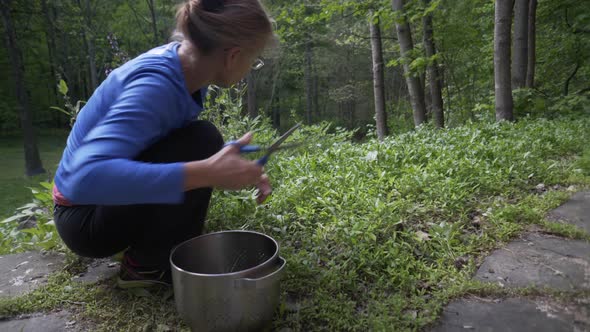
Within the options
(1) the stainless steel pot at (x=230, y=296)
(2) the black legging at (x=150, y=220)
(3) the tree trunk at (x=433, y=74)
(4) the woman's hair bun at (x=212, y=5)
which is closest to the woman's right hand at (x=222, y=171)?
(1) the stainless steel pot at (x=230, y=296)

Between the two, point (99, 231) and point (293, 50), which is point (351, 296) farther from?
point (293, 50)

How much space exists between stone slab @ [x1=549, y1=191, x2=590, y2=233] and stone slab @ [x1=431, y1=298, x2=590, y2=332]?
81 centimetres

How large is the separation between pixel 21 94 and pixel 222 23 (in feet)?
43.7

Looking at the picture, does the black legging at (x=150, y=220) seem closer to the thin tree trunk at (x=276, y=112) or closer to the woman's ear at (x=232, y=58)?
the woman's ear at (x=232, y=58)

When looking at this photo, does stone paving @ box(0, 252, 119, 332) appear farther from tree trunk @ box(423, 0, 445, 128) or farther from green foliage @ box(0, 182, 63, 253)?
tree trunk @ box(423, 0, 445, 128)

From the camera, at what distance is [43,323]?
1.54m

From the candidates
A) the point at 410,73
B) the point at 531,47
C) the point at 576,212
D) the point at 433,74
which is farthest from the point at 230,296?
the point at 531,47

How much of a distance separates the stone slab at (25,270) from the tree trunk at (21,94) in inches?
471

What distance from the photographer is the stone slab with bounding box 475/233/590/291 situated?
5.02ft

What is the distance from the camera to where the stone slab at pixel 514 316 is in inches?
50.1

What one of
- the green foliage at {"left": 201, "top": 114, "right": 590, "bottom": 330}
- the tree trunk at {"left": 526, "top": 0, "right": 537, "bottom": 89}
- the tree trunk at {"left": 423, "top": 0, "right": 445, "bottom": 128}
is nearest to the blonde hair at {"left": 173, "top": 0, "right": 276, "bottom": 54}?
the green foliage at {"left": 201, "top": 114, "right": 590, "bottom": 330}

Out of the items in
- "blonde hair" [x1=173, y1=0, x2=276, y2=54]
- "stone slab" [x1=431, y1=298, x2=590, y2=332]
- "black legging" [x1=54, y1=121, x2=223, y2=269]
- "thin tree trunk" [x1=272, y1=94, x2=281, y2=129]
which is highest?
"blonde hair" [x1=173, y1=0, x2=276, y2=54]

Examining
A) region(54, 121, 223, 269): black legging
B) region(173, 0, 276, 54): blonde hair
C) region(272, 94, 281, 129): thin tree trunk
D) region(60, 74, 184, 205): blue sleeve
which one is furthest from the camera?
region(272, 94, 281, 129): thin tree trunk

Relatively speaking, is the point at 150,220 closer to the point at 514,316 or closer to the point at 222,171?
the point at 222,171
